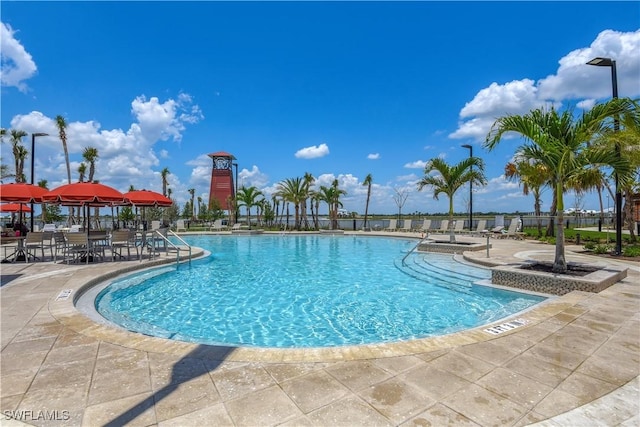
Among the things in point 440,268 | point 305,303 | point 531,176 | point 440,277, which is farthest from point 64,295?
point 531,176

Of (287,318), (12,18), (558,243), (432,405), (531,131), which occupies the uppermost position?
(12,18)

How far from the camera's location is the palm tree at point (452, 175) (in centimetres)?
1379

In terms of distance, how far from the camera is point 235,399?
242cm

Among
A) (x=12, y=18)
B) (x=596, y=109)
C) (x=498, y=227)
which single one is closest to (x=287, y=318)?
(x=596, y=109)

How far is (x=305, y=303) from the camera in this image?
260 inches

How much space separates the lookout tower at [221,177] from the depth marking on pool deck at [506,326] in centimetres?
4909

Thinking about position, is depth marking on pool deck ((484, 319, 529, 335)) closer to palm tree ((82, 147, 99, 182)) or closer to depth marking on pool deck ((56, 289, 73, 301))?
depth marking on pool deck ((56, 289, 73, 301))

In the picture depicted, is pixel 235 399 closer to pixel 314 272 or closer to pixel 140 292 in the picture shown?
pixel 140 292

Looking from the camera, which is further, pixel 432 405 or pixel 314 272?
pixel 314 272

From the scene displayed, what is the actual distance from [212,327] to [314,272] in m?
4.78

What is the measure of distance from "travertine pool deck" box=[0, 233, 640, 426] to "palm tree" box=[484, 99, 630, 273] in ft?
11.7

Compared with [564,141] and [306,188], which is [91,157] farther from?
[564,141]

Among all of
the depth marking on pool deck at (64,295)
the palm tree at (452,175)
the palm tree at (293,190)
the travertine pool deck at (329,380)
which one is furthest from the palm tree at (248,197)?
the travertine pool deck at (329,380)

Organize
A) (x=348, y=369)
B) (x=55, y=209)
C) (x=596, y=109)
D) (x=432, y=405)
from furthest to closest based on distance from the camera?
1. (x=55, y=209)
2. (x=596, y=109)
3. (x=348, y=369)
4. (x=432, y=405)
